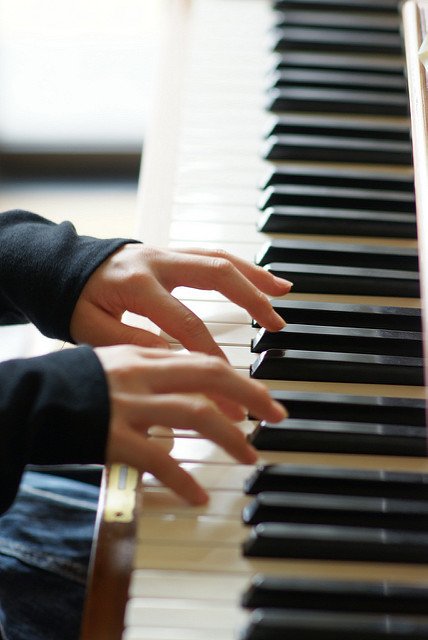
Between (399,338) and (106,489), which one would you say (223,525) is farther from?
(399,338)

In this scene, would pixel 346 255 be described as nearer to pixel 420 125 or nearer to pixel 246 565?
pixel 420 125

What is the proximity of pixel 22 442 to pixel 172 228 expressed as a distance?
0.43 m

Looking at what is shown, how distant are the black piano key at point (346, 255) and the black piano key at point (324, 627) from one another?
1.62 feet

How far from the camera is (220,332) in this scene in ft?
3.42

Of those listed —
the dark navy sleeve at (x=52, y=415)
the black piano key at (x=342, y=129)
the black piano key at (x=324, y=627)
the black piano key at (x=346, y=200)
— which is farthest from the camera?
the black piano key at (x=342, y=129)

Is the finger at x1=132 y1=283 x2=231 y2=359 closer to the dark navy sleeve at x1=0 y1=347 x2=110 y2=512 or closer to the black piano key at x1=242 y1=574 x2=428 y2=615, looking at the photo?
the dark navy sleeve at x1=0 y1=347 x2=110 y2=512

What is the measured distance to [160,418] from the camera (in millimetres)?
843

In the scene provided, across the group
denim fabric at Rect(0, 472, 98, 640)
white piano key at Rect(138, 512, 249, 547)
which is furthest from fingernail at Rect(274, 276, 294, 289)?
denim fabric at Rect(0, 472, 98, 640)

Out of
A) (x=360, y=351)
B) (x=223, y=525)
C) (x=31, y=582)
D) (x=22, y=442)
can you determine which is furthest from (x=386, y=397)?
(x=31, y=582)

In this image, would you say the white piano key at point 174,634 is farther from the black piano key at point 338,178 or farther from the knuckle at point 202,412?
the black piano key at point 338,178

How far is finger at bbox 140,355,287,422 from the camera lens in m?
0.84

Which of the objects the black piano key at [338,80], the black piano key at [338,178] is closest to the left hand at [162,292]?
the black piano key at [338,178]

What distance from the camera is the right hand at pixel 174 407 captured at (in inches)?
32.8

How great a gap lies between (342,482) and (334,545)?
0.08m
